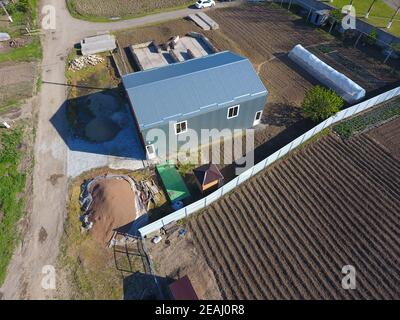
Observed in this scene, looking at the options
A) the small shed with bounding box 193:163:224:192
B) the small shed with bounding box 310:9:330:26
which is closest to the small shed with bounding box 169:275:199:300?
the small shed with bounding box 193:163:224:192

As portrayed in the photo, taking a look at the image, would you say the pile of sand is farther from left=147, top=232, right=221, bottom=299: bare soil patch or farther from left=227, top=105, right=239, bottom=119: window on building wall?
left=227, top=105, right=239, bottom=119: window on building wall

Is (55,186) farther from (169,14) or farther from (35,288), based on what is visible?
(169,14)

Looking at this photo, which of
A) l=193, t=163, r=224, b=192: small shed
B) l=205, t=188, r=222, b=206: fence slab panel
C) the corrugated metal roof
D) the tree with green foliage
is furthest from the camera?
the tree with green foliage

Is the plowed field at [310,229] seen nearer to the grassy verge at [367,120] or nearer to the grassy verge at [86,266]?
the grassy verge at [367,120]

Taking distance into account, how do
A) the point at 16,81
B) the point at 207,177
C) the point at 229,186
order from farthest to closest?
the point at 16,81, the point at 229,186, the point at 207,177

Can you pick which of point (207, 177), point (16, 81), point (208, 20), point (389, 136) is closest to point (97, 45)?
point (16, 81)

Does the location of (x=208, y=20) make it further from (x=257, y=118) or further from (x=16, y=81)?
(x=16, y=81)
